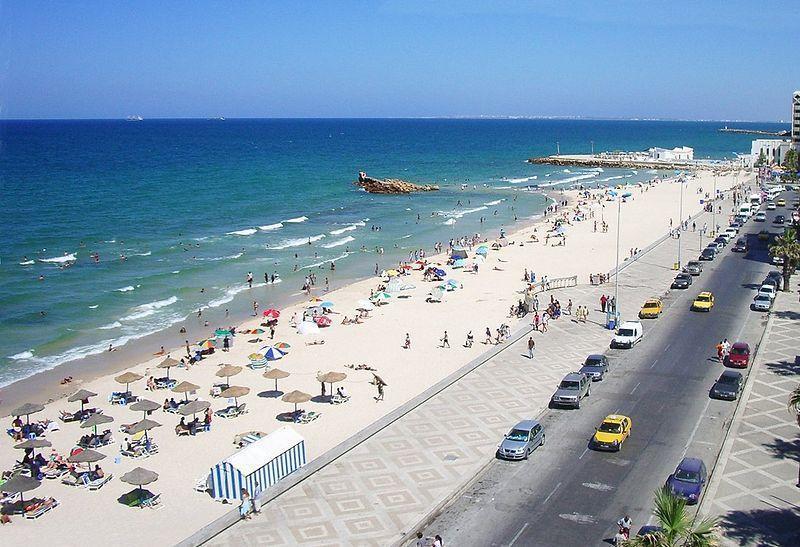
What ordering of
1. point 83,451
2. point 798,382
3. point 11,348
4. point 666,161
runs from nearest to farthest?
point 83,451 → point 798,382 → point 11,348 → point 666,161

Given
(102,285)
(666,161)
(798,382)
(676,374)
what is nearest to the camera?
(798,382)

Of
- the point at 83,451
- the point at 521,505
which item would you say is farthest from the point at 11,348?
the point at 521,505

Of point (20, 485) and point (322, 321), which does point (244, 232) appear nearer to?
point (322, 321)

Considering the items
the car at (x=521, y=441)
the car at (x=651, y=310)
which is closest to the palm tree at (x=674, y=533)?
the car at (x=521, y=441)

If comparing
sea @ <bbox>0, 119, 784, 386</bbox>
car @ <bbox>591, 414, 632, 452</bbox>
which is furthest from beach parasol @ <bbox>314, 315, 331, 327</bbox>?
car @ <bbox>591, 414, 632, 452</bbox>

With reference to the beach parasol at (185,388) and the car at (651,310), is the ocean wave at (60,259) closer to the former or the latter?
the beach parasol at (185,388)

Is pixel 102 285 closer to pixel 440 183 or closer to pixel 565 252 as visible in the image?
pixel 565 252

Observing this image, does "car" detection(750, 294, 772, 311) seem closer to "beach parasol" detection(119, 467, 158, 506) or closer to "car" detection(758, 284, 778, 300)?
"car" detection(758, 284, 778, 300)

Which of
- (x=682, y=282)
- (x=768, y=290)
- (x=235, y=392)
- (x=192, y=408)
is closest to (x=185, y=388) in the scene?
(x=235, y=392)
